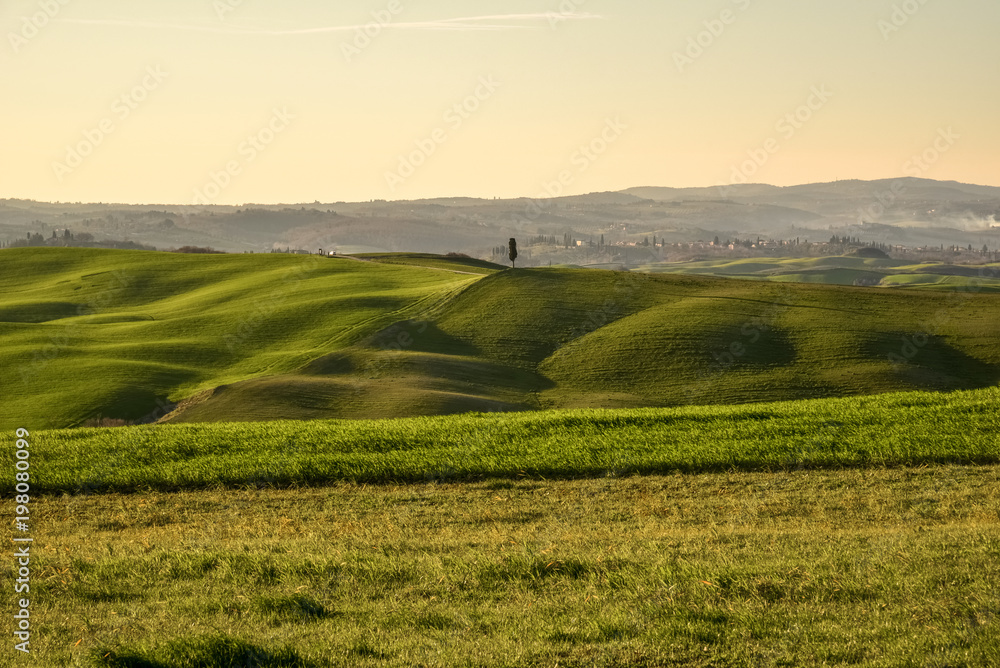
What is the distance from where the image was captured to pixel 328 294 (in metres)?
74.1

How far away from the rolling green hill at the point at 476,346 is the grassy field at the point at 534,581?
83.2ft

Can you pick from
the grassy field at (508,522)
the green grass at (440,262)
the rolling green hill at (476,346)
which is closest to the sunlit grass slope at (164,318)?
the rolling green hill at (476,346)

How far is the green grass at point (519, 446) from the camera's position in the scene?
67.9 ft

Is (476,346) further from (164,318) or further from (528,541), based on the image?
(528,541)

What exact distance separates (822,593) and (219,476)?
14379 millimetres

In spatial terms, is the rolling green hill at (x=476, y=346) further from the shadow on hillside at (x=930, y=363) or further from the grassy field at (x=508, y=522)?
the grassy field at (x=508, y=522)

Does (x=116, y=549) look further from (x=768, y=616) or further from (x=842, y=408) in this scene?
(x=842, y=408)

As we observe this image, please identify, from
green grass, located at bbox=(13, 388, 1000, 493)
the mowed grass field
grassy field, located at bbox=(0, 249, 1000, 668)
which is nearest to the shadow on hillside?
grassy field, located at bbox=(0, 249, 1000, 668)

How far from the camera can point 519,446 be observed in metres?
23.0

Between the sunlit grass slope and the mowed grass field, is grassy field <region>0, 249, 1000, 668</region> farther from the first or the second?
the sunlit grass slope

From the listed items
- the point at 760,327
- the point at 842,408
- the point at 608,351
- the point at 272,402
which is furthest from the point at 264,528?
the point at 760,327

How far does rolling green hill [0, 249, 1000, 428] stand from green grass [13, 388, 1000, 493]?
→ 648 inches

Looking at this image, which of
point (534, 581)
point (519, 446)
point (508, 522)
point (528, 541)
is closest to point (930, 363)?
point (519, 446)

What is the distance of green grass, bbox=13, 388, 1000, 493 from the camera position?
814 inches
